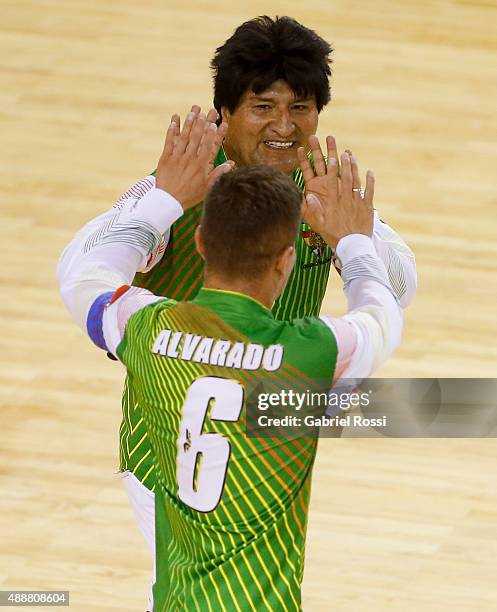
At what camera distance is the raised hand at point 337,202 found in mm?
3102

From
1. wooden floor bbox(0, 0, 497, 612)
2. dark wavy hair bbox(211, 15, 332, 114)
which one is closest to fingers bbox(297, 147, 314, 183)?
dark wavy hair bbox(211, 15, 332, 114)

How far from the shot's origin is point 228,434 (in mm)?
2832

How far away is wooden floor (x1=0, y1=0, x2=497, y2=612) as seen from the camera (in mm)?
5059

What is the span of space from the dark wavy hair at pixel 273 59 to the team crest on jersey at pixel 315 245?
32 cm

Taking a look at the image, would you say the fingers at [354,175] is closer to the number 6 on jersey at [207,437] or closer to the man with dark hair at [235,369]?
the man with dark hair at [235,369]

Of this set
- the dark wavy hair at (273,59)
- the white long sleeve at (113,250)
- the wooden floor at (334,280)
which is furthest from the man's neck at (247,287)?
the wooden floor at (334,280)

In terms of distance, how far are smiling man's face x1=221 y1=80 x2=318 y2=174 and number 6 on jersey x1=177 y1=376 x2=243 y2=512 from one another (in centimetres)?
88

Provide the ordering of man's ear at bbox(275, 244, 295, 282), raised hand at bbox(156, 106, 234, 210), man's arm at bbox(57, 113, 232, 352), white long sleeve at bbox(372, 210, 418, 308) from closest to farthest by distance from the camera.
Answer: man's ear at bbox(275, 244, 295, 282)
man's arm at bbox(57, 113, 232, 352)
raised hand at bbox(156, 106, 234, 210)
white long sleeve at bbox(372, 210, 418, 308)

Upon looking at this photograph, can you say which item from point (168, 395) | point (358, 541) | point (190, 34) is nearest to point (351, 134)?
point (190, 34)

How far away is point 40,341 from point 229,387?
3.54 metres

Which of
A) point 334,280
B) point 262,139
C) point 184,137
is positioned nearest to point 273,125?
point 262,139

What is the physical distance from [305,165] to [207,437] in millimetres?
730

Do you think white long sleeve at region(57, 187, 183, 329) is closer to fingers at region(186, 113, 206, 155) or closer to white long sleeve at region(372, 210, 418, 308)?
fingers at region(186, 113, 206, 155)
